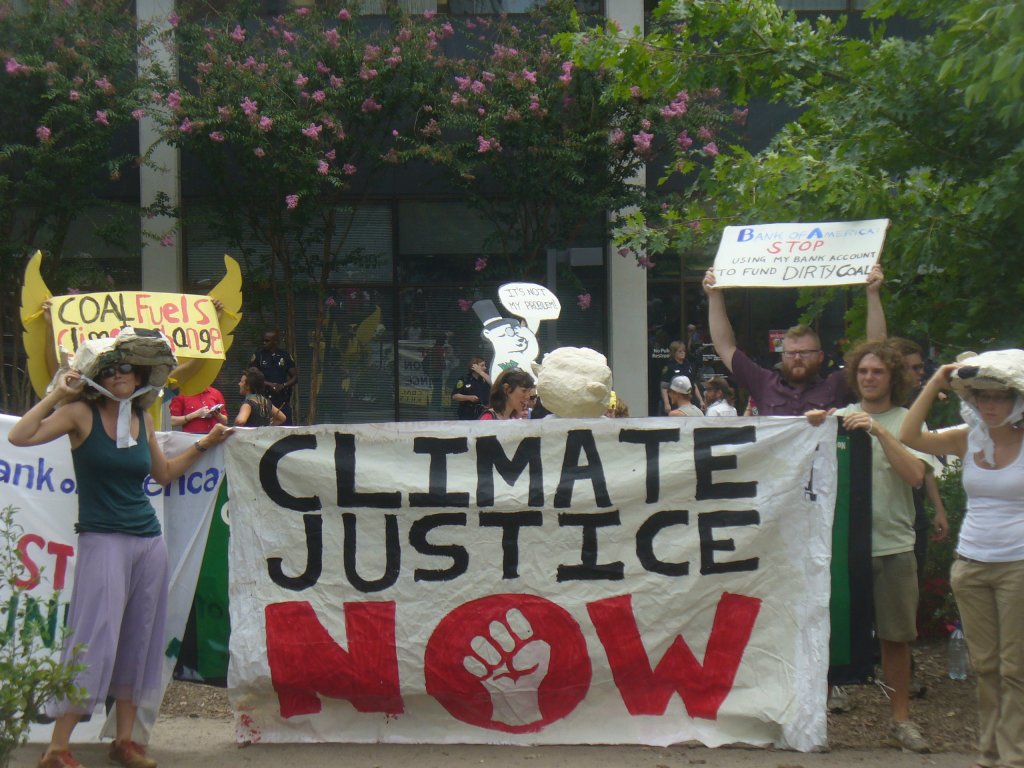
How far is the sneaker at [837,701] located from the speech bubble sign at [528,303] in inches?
182

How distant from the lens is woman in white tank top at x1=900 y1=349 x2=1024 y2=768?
14.7 feet

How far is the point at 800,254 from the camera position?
5719 mm

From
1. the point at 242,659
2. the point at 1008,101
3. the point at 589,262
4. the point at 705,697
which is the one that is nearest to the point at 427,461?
the point at 242,659

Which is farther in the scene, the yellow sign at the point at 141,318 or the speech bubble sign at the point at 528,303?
the speech bubble sign at the point at 528,303

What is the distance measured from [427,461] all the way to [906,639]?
83.1 inches

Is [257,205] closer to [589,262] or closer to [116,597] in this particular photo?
[589,262]

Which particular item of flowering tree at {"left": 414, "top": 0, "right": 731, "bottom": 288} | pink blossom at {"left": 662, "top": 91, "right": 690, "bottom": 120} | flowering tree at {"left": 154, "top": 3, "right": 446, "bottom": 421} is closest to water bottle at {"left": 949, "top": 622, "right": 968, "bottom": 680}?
flowering tree at {"left": 414, "top": 0, "right": 731, "bottom": 288}

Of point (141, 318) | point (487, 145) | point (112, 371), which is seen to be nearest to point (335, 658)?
point (112, 371)

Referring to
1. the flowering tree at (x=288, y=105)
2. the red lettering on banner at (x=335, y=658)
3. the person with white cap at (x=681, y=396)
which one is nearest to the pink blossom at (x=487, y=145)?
the flowering tree at (x=288, y=105)

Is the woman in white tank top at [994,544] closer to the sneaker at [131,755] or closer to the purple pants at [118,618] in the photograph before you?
the purple pants at [118,618]

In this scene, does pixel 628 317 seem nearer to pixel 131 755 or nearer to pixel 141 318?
pixel 141 318

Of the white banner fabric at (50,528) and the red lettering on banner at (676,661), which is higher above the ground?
the white banner fabric at (50,528)

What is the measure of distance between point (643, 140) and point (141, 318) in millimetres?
9101

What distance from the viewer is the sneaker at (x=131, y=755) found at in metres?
4.79
